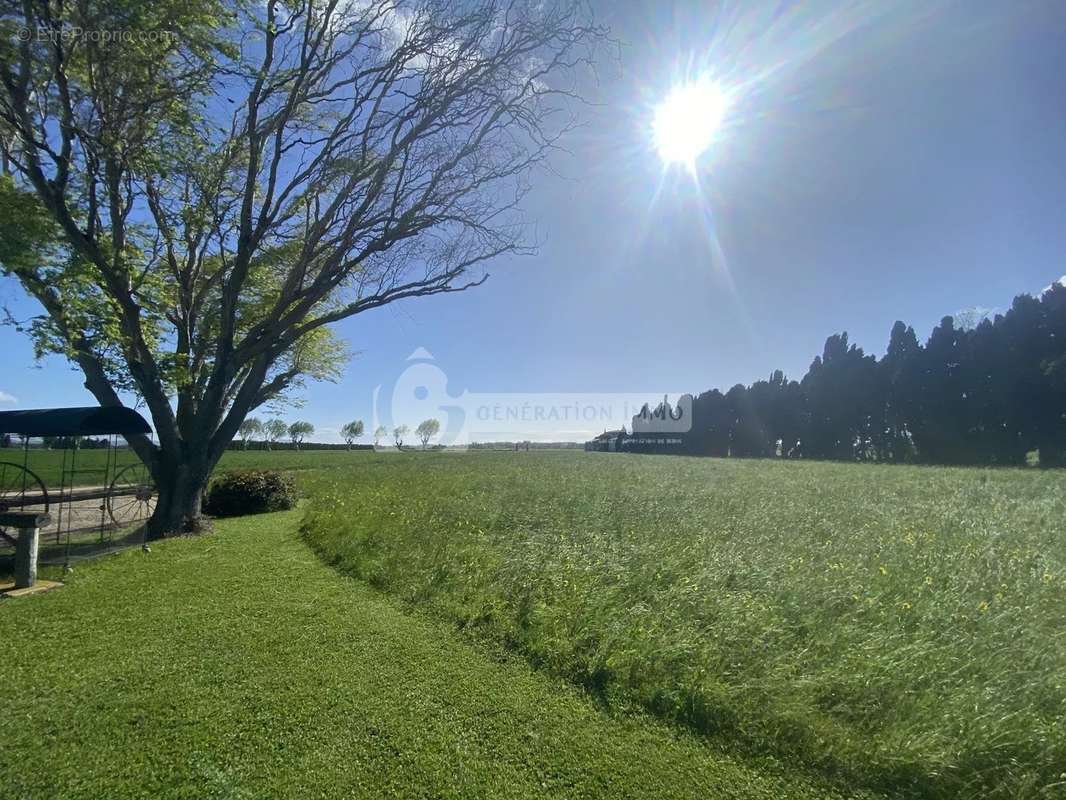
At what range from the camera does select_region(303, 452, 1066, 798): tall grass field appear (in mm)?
2518

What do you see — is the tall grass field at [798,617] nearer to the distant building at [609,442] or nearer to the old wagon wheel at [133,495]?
the old wagon wheel at [133,495]

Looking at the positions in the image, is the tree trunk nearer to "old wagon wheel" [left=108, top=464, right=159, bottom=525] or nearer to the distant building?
"old wagon wheel" [left=108, top=464, right=159, bottom=525]

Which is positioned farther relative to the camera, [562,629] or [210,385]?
[210,385]

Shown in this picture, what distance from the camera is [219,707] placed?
2.87m

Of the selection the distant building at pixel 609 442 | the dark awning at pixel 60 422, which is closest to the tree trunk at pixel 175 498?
the dark awning at pixel 60 422

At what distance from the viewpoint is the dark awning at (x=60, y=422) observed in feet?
20.1

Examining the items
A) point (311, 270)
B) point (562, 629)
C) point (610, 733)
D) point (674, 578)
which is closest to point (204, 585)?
point (562, 629)

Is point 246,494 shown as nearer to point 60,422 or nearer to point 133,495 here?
point 133,495

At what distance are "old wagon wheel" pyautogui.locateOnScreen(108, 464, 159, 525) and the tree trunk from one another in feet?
3.03

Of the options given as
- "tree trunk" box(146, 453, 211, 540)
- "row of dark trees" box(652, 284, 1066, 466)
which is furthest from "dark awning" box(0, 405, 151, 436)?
"row of dark trees" box(652, 284, 1066, 466)

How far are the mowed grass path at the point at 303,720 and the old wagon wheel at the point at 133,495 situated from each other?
5492 mm

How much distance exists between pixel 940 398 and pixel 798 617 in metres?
35.7

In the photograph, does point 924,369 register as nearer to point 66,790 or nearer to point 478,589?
point 478,589

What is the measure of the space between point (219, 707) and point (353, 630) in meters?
1.28
